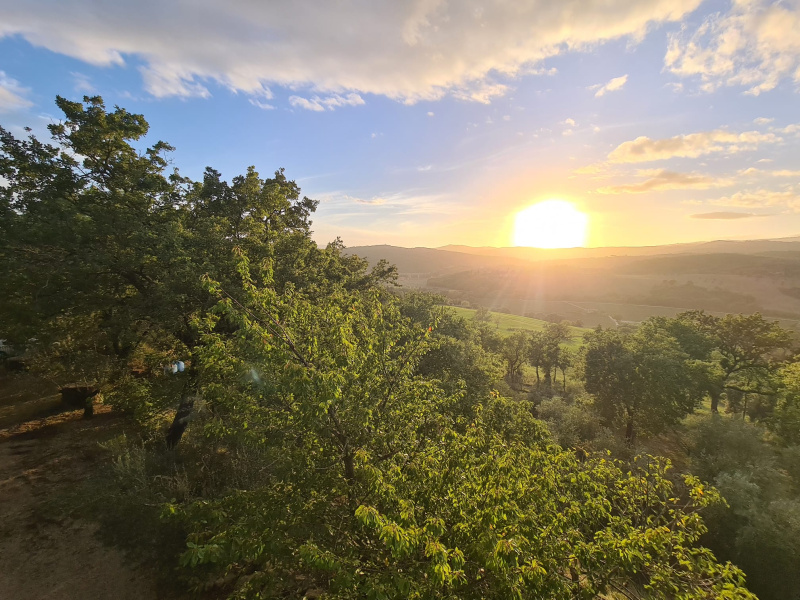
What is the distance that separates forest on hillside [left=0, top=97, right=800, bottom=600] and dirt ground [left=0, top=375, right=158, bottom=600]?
0.78m

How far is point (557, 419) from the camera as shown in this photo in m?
29.5

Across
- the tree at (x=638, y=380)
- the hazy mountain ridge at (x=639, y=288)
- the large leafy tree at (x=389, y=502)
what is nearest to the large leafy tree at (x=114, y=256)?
the large leafy tree at (x=389, y=502)

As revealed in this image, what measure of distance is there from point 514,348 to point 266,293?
4791cm

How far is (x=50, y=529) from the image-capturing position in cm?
1141

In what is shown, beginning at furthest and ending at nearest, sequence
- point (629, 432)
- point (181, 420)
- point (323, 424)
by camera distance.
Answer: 1. point (629, 432)
2. point (181, 420)
3. point (323, 424)

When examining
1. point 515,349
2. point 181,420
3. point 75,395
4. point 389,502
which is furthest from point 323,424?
point 515,349

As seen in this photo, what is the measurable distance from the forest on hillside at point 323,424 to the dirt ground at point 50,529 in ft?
2.57

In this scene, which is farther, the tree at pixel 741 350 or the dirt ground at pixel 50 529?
the tree at pixel 741 350

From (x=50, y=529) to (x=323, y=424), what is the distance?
12348 millimetres

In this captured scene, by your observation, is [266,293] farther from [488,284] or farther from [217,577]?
[488,284]

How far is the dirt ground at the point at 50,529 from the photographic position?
977 cm

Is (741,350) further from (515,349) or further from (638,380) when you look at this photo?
(515,349)

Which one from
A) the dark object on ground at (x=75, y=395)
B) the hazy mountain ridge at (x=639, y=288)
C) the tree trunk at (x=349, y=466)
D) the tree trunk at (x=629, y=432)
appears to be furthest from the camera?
the hazy mountain ridge at (x=639, y=288)

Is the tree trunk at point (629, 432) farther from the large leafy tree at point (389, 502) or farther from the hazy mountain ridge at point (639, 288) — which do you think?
the hazy mountain ridge at point (639, 288)
